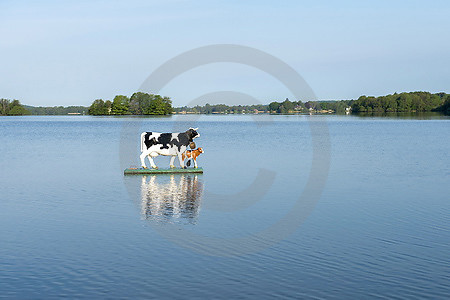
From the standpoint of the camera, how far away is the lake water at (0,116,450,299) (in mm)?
12117

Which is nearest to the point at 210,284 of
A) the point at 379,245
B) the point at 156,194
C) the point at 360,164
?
the point at 379,245

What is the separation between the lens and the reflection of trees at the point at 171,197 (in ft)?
64.1

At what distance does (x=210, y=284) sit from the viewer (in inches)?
481

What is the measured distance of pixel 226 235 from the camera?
54.8 ft

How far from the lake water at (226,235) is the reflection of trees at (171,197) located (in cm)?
6

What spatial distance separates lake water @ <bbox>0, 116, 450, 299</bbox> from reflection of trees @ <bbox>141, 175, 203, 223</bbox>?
0.06 m

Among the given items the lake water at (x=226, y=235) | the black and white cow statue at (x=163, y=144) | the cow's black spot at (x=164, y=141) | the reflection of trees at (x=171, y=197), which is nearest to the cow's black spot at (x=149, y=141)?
the black and white cow statue at (x=163, y=144)

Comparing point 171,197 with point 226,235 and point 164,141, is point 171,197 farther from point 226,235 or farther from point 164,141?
point 164,141

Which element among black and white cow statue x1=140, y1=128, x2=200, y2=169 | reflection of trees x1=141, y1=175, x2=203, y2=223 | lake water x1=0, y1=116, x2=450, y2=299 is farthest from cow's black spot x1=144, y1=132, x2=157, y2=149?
lake water x1=0, y1=116, x2=450, y2=299

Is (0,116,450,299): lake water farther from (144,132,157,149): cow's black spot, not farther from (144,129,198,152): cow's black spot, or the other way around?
(144,132,157,149): cow's black spot

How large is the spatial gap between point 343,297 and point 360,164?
27.0 m

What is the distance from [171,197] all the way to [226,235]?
22.5 ft

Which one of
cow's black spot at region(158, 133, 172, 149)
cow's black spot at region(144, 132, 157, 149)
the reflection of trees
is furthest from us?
cow's black spot at region(158, 133, 172, 149)

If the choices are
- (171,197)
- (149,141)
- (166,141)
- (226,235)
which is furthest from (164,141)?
(226,235)
